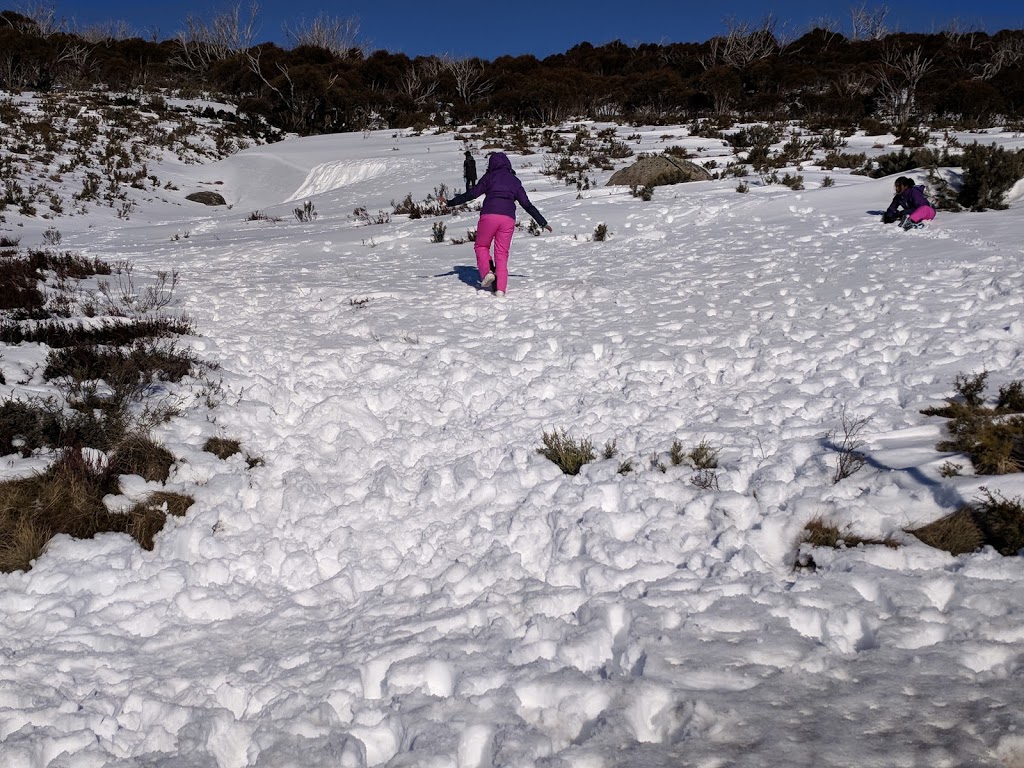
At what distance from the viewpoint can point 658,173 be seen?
51.2 ft

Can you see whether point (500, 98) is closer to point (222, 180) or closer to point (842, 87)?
point (222, 180)

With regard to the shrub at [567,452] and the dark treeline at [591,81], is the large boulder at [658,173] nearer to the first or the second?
the dark treeline at [591,81]

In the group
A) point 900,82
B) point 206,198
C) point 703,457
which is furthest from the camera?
point 900,82

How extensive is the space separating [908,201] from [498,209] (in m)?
6.58

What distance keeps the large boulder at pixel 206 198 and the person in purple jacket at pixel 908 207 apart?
20.9m

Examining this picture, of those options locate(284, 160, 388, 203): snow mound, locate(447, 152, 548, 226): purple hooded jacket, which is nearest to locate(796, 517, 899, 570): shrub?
locate(447, 152, 548, 226): purple hooded jacket

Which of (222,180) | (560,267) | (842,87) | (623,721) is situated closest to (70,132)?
(222,180)

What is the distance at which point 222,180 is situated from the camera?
80.7 feet

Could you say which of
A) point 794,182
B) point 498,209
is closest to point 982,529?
point 498,209

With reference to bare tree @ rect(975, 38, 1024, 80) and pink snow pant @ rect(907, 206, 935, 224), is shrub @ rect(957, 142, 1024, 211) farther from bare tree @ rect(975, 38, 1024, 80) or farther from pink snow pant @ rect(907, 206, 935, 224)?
bare tree @ rect(975, 38, 1024, 80)

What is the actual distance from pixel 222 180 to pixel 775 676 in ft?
89.8

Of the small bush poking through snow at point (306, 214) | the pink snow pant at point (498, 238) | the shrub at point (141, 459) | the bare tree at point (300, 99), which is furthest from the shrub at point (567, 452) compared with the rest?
the bare tree at point (300, 99)

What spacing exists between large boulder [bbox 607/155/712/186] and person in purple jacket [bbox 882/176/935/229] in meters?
6.51

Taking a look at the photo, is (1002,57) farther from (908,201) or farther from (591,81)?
(908,201)
